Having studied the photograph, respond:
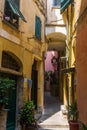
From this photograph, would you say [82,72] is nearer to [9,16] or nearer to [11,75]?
[11,75]

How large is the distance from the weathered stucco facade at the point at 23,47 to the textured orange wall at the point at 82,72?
269 cm

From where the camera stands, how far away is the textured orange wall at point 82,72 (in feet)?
29.1

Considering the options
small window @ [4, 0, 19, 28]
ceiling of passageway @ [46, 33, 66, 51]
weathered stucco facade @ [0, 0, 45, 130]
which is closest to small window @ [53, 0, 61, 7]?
weathered stucco facade @ [0, 0, 45, 130]

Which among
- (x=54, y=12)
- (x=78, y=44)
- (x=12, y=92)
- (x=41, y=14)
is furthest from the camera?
(x=54, y=12)

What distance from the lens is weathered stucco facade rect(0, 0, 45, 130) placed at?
9.94 meters

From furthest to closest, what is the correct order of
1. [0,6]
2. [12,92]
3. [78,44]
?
[12,92]
[78,44]
[0,6]

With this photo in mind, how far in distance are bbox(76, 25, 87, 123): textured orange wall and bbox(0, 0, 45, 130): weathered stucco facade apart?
2.69 m

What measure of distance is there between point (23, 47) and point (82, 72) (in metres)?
3.49

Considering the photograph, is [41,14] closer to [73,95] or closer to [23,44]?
[23,44]

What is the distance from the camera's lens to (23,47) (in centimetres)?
1170

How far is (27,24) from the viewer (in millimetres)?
12336

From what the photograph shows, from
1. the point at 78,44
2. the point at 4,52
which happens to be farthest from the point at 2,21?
the point at 78,44

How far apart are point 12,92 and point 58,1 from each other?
26.4 feet

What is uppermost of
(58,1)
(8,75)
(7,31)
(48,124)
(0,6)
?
(58,1)
